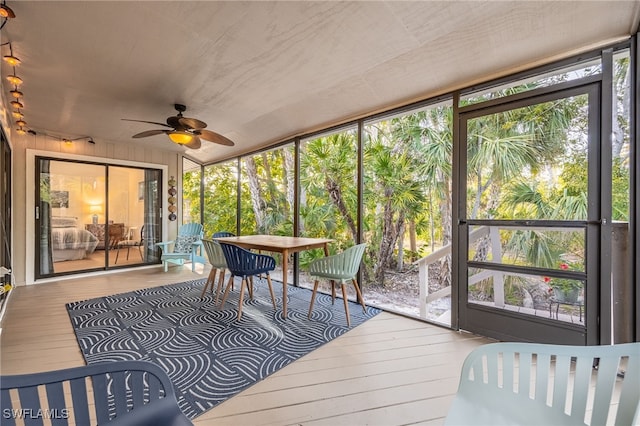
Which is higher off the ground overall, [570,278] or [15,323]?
[570,278]

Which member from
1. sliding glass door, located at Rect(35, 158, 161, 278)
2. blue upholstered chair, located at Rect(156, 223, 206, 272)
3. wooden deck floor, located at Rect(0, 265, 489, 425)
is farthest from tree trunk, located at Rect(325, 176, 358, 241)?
sliding glass door, located at Rect(35, 158, 161, 278)

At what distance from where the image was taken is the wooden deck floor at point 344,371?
1601 millimetres

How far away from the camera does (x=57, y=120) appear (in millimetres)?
4055

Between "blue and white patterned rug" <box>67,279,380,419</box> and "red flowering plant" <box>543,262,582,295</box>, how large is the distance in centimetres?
163

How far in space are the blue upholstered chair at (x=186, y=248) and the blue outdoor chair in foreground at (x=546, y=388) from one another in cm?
505

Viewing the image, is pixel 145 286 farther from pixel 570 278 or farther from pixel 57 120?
pixel 570 278

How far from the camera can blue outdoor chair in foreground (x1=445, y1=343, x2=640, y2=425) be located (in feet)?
2.96

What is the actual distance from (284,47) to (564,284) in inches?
114

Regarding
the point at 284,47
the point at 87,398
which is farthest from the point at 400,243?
the point at 87,398

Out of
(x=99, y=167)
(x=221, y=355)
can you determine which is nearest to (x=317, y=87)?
(x=221, y=355)

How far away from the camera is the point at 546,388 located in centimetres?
100

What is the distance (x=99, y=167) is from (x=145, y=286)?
8.40ft

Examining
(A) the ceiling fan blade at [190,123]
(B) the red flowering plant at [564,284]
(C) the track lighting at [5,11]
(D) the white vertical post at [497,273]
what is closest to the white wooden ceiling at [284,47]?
(C) the track lighting at [5,11]

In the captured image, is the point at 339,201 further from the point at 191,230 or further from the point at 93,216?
the point at 93,216
